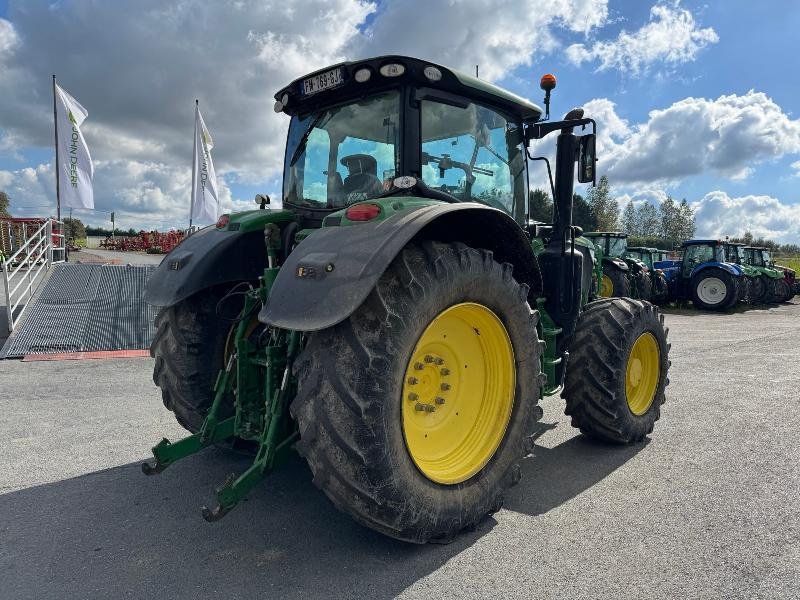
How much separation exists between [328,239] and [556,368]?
2.27m

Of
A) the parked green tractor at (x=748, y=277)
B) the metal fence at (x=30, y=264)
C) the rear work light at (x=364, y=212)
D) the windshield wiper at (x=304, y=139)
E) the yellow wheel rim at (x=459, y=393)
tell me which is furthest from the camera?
the parked green tractor at (x=748, y=277)

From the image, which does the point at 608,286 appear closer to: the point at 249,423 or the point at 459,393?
the point at 459,393

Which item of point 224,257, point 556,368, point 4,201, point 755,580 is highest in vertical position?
point 4,201

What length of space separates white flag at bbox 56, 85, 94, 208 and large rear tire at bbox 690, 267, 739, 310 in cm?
1642

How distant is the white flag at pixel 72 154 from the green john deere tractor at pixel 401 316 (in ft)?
31.0

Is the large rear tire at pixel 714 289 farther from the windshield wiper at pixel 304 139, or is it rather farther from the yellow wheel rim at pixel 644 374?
the windshield wiper at pixel 304 139

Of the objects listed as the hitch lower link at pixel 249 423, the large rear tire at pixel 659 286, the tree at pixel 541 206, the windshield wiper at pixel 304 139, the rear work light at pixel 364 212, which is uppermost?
the windshield wiper at pixel 304 139

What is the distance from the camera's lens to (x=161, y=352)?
3.48 meters

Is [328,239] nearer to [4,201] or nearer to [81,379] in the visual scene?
[81,379]

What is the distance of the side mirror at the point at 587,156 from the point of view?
383 cm

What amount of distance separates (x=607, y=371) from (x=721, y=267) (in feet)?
50.6

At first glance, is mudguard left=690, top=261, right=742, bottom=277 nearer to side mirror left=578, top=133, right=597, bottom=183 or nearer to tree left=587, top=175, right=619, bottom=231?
side mirror left=578, top=133, right=597, bottom=183

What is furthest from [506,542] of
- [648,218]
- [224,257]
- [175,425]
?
[648,218]

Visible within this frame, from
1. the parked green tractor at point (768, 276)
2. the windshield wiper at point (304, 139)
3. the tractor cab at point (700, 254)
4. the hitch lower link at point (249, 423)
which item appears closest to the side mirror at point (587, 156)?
the windshield wiper at point (304, 139)
